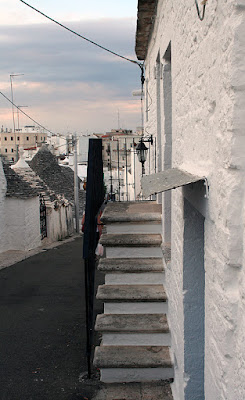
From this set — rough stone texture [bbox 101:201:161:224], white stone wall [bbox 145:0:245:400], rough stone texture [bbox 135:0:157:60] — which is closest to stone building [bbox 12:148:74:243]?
rough stone texture [bbox 135:0:157:60]

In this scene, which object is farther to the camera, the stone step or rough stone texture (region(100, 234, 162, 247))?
rough stone texture (region(100, 234, 162, 247))

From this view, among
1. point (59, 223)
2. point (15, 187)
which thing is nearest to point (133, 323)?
point (15, 187)

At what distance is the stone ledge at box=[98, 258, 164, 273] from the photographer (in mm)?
5801

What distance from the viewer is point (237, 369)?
206cm

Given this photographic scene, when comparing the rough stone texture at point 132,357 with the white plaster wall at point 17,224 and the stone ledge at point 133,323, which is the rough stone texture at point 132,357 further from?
the white plaster wall at point 17,224

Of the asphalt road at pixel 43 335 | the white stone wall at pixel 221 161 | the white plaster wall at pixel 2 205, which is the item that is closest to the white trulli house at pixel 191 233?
the white stone wall at pixel 221 161

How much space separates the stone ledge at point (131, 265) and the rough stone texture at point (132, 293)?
0.23m

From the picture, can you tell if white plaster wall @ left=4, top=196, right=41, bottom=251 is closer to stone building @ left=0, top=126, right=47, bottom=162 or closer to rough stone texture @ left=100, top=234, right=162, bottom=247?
rough stone texture @ left=100, top=234, right=162, bottom=247

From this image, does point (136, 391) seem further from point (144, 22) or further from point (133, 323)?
point (144, 22)

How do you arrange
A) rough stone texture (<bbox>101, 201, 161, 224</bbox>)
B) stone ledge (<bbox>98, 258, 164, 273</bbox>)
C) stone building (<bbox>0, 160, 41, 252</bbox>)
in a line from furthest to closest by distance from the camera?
stone building (<bbox>0, 160, 41, 252</bbox>), rough stone texture (<bbox>101, 201, 161, 224</bbox>), stone ledge (<bbox>98, 258, 164, 273</bbox>)

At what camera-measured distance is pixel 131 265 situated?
586 centimetres

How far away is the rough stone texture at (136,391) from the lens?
4.87m

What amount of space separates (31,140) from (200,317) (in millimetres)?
77950

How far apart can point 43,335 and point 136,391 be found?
8.28 feet
